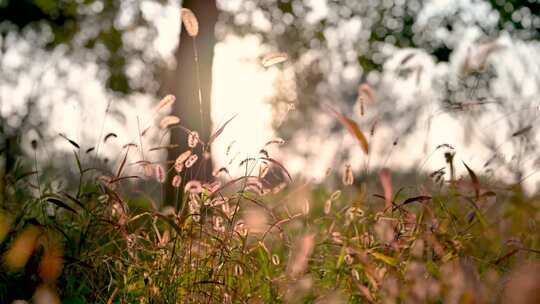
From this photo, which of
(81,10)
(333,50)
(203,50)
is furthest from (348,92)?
(203,50)

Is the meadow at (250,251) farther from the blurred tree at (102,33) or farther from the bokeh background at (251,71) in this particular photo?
the blurred tree at (102,33)

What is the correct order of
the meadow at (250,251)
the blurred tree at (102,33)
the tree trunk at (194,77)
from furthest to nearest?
1. the blurred tree at (102,33)
2. the tree trunk at (194,77)
3. the meadow at (250,251)

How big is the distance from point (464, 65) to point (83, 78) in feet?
22.8

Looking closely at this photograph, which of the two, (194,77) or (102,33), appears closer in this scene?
(194,77)

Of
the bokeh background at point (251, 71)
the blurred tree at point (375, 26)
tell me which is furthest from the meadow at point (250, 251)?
the blurred tree at point (375, 26)

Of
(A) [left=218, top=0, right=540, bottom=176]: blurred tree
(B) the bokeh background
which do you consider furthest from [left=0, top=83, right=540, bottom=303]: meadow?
(A) [left=218, top=0, right=540, bottom=176]: blurred tree

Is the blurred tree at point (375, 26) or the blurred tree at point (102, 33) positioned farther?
the blurred tree at point (102, 33)

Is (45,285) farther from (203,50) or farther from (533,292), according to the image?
(203,50)

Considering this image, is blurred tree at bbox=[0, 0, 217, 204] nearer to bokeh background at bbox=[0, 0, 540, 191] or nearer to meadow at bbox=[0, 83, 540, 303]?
bokeh background at bbox=[0, 0, 540, 191]

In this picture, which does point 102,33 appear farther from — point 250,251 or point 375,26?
point 250,251

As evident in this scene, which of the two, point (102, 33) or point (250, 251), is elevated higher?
point (102, 33)

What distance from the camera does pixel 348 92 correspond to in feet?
50.6

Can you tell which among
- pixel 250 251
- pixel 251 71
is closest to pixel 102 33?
pixel 251 71

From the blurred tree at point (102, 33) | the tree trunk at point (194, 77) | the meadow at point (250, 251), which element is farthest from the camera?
the blurred tree at point (102, 33)
